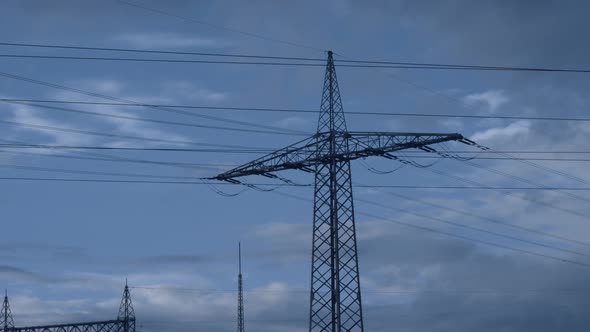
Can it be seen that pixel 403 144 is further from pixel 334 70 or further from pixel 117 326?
pixel 117 326

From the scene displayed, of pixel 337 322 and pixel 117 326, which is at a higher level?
pixel 117 326

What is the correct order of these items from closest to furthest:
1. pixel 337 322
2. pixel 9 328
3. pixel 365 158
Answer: pixel 337 322, pixel 365 158, pixel 9 328

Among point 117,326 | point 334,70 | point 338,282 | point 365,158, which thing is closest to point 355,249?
point 338,282

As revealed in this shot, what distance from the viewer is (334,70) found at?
4481 cm

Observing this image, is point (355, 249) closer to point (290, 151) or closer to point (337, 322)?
point (337, 322)

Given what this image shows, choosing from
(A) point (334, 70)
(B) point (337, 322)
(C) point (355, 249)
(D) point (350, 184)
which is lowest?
(B) point (337, 322)

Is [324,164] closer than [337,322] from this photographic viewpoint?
No

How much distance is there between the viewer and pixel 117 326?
99.1 metres

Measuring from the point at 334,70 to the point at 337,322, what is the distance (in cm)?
1176

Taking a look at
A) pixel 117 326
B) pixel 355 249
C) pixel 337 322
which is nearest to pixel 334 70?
pixel 355 249

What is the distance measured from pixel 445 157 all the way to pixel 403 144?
2.57 meters

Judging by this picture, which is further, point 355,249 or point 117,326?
point 117,326

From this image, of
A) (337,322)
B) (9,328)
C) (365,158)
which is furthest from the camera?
(9,328)

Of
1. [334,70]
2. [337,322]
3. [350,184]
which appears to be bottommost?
[337,322]
